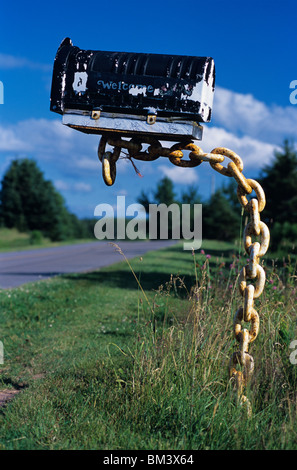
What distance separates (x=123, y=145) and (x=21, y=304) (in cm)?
594

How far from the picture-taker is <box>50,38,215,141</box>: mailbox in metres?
3.00

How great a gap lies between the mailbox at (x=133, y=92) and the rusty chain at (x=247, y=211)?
4.6 inches

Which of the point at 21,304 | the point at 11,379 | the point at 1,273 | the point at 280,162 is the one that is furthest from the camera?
the point at 280,162

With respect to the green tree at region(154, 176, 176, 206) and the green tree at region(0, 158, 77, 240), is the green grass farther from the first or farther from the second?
the green tree at region(154, 176, 176, 206)

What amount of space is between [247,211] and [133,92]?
1.04 meters

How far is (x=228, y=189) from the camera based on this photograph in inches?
1890

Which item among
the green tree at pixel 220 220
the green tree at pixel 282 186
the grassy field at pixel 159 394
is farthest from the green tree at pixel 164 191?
the grassy field at pixel 159 394

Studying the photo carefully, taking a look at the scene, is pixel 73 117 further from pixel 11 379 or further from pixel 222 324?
pixel 11 379

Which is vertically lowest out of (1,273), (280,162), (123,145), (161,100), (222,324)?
(1,273)

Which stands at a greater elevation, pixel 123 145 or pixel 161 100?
pixel 161 100

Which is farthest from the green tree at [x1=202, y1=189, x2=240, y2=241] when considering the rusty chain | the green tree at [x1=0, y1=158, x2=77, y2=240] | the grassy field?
the rusty chain

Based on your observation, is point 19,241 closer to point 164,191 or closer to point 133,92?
point 164,191

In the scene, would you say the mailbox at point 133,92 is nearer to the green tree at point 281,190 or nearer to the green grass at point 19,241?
the green tree at point 281,190

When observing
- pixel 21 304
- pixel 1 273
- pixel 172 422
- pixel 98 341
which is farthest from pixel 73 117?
pixel 1 273
